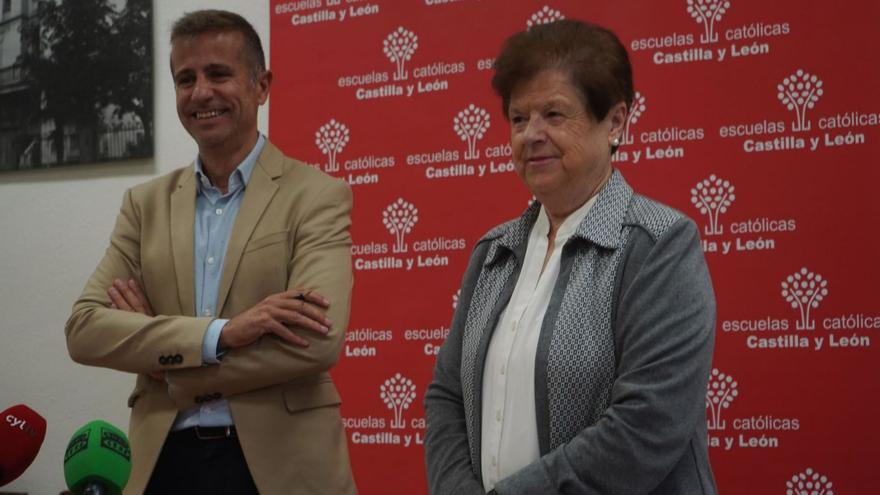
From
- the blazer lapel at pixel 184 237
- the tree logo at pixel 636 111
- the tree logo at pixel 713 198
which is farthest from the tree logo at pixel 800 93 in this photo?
the blazer lapel at pixel 184 237

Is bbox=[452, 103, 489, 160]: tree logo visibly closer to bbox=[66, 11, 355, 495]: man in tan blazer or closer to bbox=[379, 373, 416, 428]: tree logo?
bbox=[379, 373, 416, 428]: tree logo

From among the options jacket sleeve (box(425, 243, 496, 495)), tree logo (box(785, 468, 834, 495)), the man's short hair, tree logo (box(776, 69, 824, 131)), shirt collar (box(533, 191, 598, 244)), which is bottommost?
tree logo (box(785, 468, 834, 495))

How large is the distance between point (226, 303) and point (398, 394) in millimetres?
1293

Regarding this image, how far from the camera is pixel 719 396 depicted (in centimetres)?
302

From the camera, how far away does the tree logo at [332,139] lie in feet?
12.2

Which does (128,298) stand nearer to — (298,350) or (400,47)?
(298,350)

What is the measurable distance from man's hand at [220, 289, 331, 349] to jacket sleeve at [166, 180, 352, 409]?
2cm

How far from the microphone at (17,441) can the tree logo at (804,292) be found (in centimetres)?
223

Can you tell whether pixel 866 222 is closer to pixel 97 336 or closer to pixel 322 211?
pixel 322 211

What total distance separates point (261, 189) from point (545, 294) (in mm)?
936

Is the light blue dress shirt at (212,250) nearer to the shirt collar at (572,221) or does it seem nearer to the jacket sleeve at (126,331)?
the jacket sleeve at (126,331)

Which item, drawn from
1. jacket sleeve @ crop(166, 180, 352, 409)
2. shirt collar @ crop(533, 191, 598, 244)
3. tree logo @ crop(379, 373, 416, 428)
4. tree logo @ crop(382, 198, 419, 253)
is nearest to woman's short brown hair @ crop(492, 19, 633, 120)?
shirt collar @ crop(533, 191, 598, 244)

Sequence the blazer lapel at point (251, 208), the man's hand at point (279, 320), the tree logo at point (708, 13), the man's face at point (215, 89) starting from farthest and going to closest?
the tree logo at point (708, 13) < the man's face at point (215, 89) < the blazer lapel at point (251, 208) < the man's hand at point (279, 320)

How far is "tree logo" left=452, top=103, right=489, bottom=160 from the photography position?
3461 millimetres
